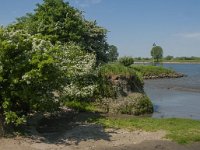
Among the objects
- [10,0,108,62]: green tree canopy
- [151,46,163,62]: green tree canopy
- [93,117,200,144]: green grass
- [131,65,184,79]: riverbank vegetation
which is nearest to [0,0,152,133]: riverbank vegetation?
[10,0,108,62]: green tree canopy

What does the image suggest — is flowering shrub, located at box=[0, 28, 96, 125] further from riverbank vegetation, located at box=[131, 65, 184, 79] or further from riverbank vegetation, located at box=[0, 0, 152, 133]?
riverbank vegetation, located at box=[131, 65, 184, 79]

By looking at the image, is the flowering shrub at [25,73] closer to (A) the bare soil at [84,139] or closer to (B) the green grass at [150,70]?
(A) the bare soil at [84,139]

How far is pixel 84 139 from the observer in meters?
20.0

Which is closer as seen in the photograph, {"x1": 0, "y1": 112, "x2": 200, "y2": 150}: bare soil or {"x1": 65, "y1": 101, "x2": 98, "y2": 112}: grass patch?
{"x1": 0, "y1": 112, "x2": 200, "y2": 150}: bare soil

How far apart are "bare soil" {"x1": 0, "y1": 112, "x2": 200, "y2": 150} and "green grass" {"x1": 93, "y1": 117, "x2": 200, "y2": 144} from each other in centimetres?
57

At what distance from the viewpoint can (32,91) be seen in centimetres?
1956

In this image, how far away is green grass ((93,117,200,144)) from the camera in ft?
68.2

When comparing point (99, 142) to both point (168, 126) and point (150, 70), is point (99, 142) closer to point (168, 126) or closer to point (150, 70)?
point (168, 126)

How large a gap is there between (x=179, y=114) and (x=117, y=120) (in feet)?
24.5

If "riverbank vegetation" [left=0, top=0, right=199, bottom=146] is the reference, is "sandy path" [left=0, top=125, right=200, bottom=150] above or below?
below

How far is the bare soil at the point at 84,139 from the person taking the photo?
1866 cm

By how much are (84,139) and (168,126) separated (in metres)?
5.53

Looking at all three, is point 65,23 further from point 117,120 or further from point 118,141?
point 118,141

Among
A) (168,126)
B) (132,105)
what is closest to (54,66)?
(168,126)
